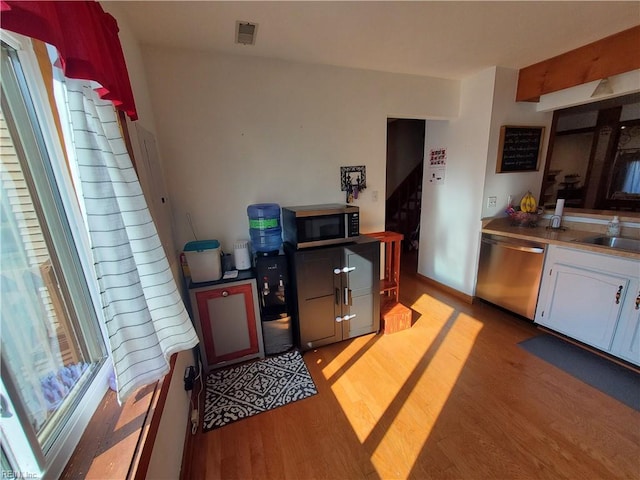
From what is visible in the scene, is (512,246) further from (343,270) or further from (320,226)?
(320,226)

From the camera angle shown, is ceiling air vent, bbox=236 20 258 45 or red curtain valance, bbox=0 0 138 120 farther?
ceiling air vent, bbox=236 20 258 45

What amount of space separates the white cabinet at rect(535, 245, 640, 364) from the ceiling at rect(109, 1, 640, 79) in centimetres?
159

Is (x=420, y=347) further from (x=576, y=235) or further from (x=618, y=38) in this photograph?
(x=618, y=38)

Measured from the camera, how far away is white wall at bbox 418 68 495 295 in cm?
256

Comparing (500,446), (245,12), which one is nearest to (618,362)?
(500,446)

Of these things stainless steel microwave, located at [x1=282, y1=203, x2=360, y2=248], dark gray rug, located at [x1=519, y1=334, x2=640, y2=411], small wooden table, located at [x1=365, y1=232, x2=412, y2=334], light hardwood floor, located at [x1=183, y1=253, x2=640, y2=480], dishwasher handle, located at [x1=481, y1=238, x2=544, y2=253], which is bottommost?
light hardwood floor, located at [x1=183, y1=253, x2=640, y2=480]

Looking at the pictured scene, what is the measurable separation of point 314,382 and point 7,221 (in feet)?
5.87

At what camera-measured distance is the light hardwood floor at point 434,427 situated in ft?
4.26

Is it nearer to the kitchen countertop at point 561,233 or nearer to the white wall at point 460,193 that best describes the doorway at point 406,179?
the white wall at point 460,193

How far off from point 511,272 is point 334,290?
1.76 m

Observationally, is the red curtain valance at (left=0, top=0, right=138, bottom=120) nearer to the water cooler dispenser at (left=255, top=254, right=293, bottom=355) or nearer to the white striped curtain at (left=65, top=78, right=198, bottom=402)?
the white striped curtain at (left=65, top=78, right=198, bottom=402)

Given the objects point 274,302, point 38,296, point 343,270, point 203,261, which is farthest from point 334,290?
point 38,296

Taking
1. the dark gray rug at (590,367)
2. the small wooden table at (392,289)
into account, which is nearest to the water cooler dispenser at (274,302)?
the small wooden table at (392,289)

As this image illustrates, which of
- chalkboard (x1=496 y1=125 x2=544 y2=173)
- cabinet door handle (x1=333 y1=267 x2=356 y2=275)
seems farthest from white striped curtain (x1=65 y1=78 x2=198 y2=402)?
chalkboard (x1=496 y1=125 x2=544 y2=173)
